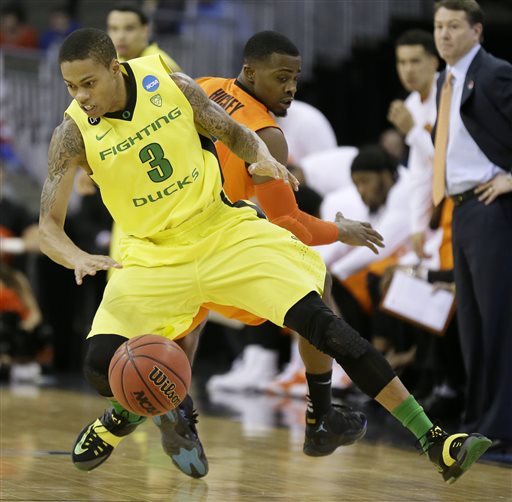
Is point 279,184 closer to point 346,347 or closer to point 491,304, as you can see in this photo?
point 346,347

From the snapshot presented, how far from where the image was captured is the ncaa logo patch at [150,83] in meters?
5.27

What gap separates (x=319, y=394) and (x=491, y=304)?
5.29 ft

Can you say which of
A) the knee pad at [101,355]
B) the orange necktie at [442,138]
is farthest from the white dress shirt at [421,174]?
the knee pad at [101,355]

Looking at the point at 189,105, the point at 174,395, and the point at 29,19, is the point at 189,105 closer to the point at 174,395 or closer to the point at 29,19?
the point at 174,395

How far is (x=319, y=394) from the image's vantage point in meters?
5.70

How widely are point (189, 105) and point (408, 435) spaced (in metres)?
3.01

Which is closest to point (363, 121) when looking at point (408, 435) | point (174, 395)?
point (408, 435)

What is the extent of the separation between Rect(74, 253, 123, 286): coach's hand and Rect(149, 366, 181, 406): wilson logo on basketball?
0.44 metres

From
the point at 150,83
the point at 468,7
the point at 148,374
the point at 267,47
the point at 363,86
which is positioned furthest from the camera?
the point at 363,86

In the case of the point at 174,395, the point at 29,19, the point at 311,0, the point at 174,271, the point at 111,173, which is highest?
the point at 111,173

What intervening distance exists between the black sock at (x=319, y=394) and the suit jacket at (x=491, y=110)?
1901 millimetres

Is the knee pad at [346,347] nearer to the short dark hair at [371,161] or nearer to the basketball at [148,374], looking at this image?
the basketball at [148,374]

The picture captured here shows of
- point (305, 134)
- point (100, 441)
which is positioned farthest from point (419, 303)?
point (100, 441)

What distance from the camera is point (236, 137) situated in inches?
206
